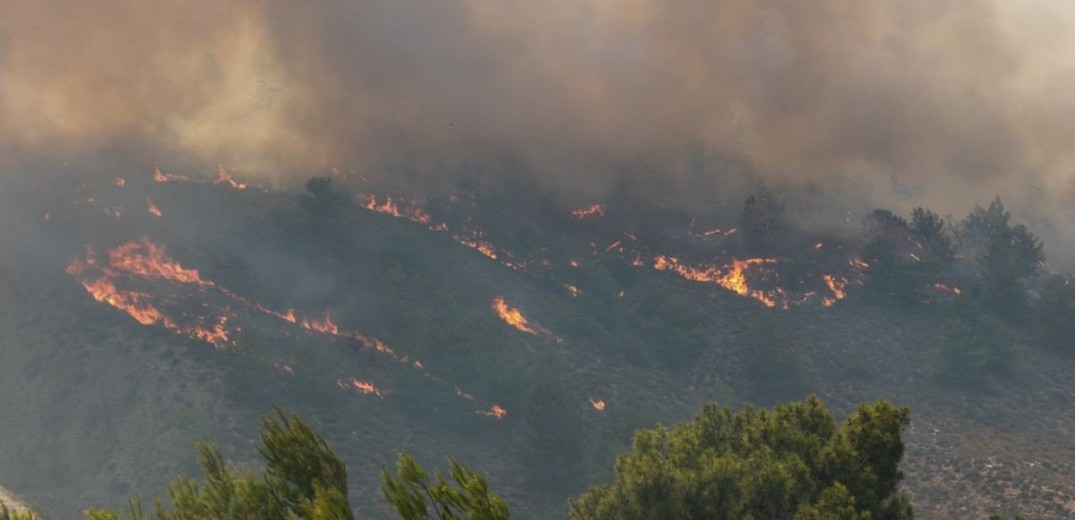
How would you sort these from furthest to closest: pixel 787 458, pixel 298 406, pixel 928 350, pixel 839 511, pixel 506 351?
pixel 928 350, pixel 506 351, pixel 298 406, pixel 787 458, pixel 839 511

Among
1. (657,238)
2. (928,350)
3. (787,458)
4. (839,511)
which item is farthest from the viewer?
(657,238)

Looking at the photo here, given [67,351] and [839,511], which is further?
[67,351]

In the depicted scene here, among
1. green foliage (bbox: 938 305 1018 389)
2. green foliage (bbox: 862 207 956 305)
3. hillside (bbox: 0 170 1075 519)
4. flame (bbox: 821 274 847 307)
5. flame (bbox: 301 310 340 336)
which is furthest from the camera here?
flame (bbox: 821 274 847 307)

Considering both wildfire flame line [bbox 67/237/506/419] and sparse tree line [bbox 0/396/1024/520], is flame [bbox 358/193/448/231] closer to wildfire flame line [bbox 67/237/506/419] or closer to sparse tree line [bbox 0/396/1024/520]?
wildfire flame line [bbox 67/237/506/419]

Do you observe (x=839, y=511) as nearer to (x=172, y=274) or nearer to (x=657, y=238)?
(x=172, y=274)

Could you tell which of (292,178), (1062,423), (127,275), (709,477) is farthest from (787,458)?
(292,178)

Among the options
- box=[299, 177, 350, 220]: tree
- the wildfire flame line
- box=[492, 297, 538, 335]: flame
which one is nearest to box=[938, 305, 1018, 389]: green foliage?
box=[492, 297, 538, 335]: flame

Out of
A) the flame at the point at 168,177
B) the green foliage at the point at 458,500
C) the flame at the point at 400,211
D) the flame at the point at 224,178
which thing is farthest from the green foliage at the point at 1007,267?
the flame at the point at 168,177

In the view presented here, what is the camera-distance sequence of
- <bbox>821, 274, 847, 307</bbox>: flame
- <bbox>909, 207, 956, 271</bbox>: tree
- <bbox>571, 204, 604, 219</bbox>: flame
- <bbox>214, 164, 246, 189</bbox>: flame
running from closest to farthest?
<bbox>909, 207, 956, 271</bbox>: tree → <bbox>821, 274, 847, 307</bbox>: flame → <bbox>214, 164, 246, 189</bbox>: flame → <bbox>571, 204, 604, 219</bbox>: flame

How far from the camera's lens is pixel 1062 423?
207ft

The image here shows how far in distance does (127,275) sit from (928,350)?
6599cm

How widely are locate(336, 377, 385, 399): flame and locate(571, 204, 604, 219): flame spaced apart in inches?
1387

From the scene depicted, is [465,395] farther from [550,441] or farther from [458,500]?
[458,500]

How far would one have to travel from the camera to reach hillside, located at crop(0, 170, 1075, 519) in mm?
57656
